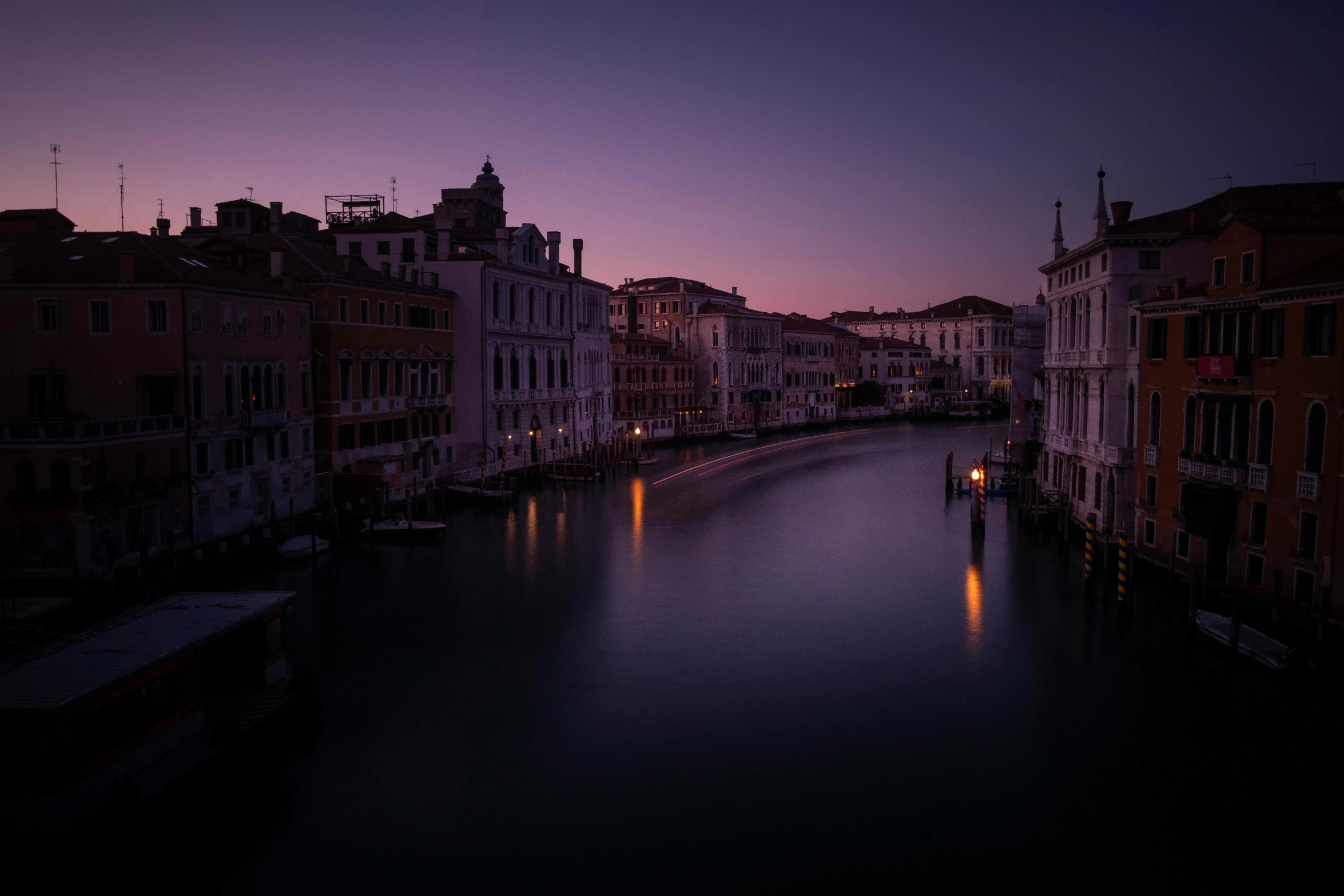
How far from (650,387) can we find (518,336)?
1970 cm

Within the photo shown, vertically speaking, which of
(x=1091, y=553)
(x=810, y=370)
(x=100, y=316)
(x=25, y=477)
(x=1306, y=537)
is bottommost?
(x=1091, y=553)

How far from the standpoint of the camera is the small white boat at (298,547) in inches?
830

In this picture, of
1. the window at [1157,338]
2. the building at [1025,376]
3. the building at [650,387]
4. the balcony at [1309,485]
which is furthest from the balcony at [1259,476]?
the building at [650,387]

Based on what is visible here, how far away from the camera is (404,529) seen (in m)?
23.9

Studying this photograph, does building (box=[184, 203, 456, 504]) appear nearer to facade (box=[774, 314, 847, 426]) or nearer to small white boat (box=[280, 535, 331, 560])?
small white boat (box=[280, 535, 331, 560])

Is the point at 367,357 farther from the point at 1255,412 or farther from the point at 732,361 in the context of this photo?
the point at 732,361

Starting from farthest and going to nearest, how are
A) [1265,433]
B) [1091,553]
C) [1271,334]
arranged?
[1091,553] < [1265,433] < [1271,334]

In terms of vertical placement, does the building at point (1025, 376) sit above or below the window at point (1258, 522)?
above

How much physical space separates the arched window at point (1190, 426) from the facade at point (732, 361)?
42.0 m

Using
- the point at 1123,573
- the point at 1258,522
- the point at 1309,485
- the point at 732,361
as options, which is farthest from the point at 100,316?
the point at 732,361

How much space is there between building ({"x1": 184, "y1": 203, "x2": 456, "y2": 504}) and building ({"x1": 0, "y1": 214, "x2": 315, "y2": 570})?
2190mm

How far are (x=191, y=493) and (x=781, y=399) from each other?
50.1 meters

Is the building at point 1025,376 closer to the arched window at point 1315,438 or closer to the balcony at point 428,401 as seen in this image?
the arched window at point 1315,438

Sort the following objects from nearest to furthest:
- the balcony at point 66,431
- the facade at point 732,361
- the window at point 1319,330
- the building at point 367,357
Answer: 1. the window at point 1319,330
2. the balcony at point 66,431
3. the building at point 367,357
4. the facade at point 732,361
